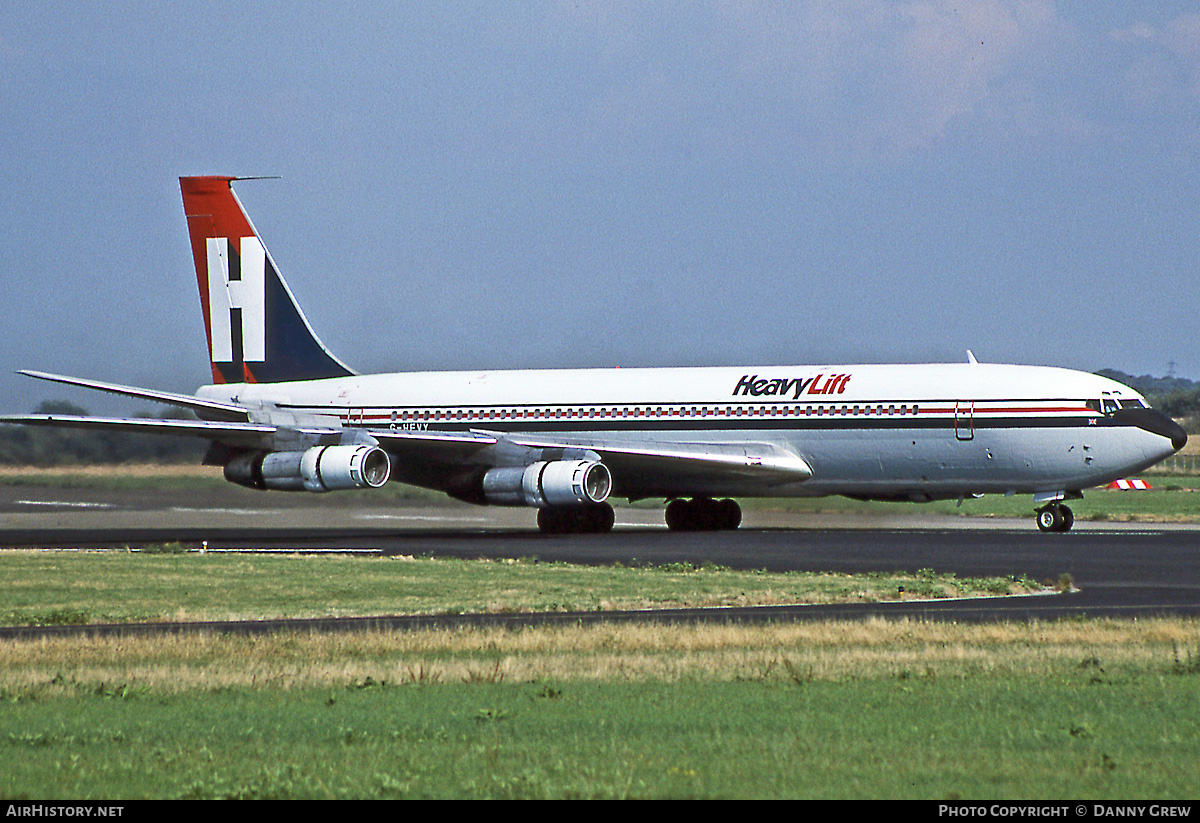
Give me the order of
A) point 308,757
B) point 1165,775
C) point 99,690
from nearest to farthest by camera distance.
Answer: point 1165,775 → point 308,757 → point 99,690

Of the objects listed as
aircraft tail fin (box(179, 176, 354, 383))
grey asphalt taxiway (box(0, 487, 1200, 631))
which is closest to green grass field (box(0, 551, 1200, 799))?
grey asphalt taxiway (box(0, 487, 1200, 631))

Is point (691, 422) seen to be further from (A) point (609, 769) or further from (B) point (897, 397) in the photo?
(A) point (609, 769)

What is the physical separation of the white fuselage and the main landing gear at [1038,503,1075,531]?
52 cm

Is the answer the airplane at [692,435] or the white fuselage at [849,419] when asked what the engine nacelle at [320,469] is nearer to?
the airplane at [692,435]

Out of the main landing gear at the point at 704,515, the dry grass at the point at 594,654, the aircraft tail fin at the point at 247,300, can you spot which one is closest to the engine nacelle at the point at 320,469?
the aircraft tail fin at the point at 247,300

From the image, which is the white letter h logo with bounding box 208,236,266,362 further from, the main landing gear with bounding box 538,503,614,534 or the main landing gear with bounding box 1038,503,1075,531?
the main landing gear with bounding box 1038,503,1075,531

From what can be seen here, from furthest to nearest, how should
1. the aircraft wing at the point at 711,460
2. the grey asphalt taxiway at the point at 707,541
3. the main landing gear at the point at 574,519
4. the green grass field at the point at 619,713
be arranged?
1. the main landing gear at the point at 574,519
2. the aircraft wing at the point at 711,460
3. the grey asphalt taxiway at the point at 707,541
4. the green grass field at the point at 619,713

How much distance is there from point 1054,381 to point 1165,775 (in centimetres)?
3119

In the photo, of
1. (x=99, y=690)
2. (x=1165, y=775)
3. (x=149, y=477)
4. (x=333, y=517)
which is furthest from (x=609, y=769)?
(x=149, y=477)

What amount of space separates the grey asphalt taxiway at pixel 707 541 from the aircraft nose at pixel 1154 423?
2.30 metres

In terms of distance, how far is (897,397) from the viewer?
1575 inches

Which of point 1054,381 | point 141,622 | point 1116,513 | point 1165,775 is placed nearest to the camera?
point 1165,775

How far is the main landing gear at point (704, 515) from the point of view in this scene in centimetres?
4444

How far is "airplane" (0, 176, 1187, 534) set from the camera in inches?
1542
